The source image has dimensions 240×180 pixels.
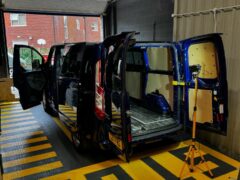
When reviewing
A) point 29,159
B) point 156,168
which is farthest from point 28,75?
point 156,168

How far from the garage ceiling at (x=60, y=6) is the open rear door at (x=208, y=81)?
196 inches

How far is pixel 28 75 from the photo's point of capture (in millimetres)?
4742

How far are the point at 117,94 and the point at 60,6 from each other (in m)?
5.77

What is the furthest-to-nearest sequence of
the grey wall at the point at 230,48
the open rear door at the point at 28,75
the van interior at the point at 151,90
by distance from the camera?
the open rear door at the point at 28,75, the van interior at the point at 151,90, the grey wall at the point at 230,48

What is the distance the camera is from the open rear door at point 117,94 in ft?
8.32

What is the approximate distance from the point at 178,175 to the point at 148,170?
0.41 m

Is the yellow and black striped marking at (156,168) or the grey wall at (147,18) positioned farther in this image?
the grey wall at (147,18)

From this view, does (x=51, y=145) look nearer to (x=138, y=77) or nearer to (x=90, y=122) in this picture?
(x=90, y=122)

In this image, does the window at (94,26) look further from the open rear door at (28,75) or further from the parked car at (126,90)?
the parked car at (126,90)

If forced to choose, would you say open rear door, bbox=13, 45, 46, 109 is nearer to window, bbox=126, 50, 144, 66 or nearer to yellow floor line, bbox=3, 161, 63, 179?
yellow floor line, bbox=3, 161, 63, 179

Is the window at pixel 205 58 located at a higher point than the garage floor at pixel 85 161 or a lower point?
higher

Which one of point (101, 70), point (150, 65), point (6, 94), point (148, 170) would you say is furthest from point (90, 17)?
point (148, 170)

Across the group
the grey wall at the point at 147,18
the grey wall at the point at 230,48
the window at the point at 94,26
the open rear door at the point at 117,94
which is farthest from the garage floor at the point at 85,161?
the window at the point at 94,26

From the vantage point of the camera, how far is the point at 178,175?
2.93 m
